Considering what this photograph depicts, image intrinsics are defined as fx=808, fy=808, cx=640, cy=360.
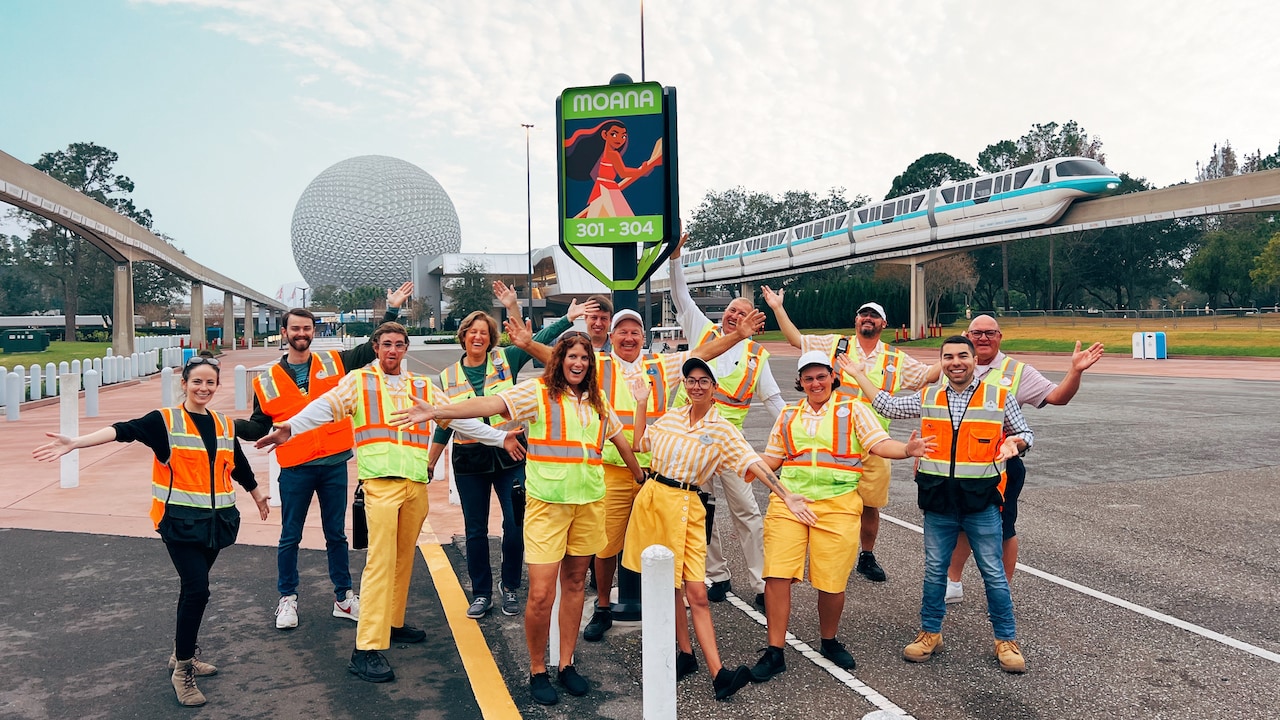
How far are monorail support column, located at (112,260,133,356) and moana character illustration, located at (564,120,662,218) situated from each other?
3323 centimetres

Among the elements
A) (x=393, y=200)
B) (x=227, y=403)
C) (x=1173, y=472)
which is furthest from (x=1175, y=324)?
(x=393, y=200)

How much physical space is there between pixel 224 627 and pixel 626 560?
8.55ft

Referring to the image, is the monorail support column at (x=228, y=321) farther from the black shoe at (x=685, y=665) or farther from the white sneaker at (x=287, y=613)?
the black shoe at (x=685, y=665)

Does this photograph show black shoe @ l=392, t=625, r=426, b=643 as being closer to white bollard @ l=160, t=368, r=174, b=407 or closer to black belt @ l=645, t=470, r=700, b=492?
black belt @ l=645, t=470, r=700, b=492

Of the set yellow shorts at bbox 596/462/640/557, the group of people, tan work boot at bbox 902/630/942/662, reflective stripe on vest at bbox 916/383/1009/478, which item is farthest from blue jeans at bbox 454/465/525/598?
reflective stripe on vest at bbox 916/383/1009/478

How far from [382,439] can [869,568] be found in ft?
11.8

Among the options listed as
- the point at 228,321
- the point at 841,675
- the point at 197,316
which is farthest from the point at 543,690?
the point at 228,321

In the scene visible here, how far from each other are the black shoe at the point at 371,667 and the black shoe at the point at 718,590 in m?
2.14

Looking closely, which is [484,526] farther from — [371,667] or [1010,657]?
[1010,657]

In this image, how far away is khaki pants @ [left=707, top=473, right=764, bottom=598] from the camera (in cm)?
531

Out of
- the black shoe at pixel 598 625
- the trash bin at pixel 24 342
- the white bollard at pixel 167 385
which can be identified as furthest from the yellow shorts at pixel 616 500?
the trash bin at pixel 24 342

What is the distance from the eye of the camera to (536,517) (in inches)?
160

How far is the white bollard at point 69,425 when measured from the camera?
8875 millimetres

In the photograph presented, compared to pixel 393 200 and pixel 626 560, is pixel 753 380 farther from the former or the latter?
pixel 393 200
